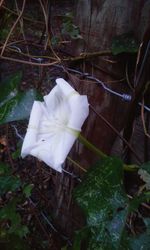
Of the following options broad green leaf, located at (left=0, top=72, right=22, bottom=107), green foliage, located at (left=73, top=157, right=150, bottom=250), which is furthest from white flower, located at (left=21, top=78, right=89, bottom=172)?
broad green leaf, located at (left=0, top=72, right=22, bottom=107)

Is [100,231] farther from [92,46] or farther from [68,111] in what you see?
[92,46]

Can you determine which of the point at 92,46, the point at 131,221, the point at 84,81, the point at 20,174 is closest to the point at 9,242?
the point at 20,174

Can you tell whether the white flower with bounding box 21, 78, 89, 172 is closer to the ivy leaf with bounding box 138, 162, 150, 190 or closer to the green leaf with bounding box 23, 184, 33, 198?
the ivy leaf with bounding box 138, 162, 150, 190

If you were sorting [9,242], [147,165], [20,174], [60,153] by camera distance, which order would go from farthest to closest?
[20,174] → [9,242] → [147,165] → [60,153]

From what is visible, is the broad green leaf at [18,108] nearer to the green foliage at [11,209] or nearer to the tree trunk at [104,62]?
the tree trunk at [104,62]

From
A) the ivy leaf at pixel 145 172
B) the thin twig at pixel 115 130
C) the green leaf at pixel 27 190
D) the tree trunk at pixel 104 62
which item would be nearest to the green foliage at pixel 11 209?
the green leaf at pixel 27 190
